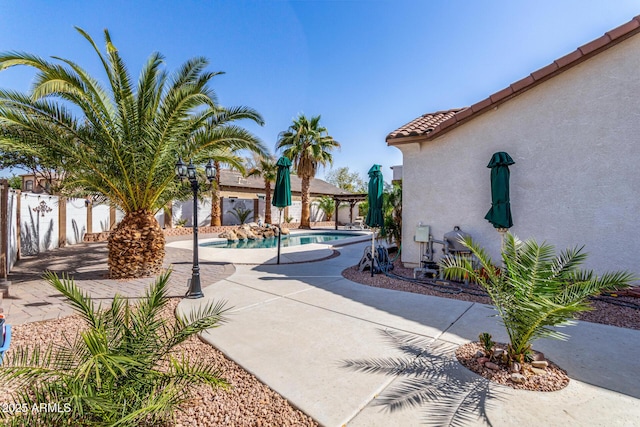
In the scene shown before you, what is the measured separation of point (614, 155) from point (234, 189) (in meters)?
28.2

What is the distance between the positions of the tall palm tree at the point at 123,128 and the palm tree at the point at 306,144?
53.1 feet

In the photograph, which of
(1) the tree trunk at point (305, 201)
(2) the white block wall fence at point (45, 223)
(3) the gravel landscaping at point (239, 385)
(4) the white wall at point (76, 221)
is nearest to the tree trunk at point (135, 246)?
(2) the white block wall fence at point (45, 223)

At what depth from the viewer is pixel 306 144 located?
2552 cm

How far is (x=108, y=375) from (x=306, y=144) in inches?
957

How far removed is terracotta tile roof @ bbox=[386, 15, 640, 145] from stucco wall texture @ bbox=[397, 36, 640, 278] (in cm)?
22

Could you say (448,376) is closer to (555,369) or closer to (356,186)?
(555,369)

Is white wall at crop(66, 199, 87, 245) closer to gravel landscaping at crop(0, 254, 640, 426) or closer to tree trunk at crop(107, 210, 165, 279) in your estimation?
tree trunk at crop(107, 210, 165, 279)

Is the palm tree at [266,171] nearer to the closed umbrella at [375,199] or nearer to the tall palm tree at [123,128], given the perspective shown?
the tall palm tree at [123,128]

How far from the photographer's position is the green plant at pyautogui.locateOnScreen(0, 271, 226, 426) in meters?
2.10

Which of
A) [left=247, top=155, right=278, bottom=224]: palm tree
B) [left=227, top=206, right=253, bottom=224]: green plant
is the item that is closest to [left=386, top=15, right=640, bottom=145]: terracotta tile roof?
[left=247, top=155, right=278, bottom=224]: palm tree

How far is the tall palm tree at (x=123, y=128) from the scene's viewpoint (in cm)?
708

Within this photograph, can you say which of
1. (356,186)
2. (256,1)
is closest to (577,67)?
(256,1)

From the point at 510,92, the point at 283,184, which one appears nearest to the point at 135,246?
the point at 283,184

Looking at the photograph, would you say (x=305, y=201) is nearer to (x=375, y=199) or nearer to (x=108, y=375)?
(x=375, y=199)
